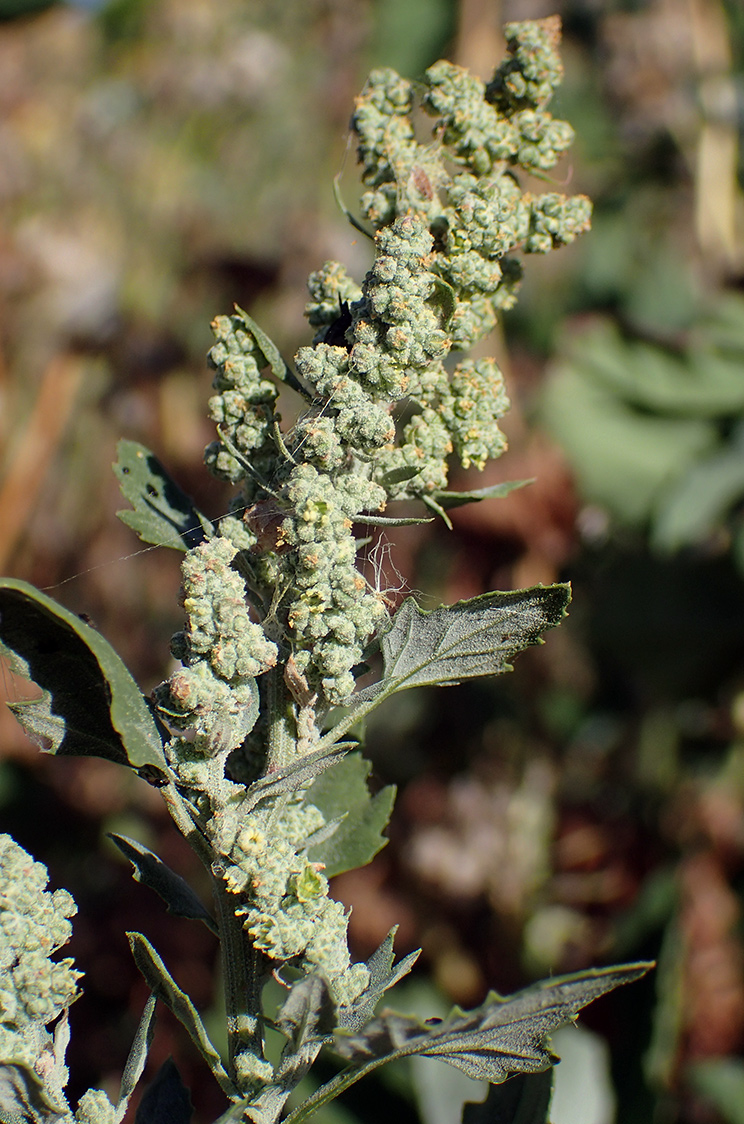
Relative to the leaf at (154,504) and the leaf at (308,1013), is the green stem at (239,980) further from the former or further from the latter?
the leaf at (154,504)

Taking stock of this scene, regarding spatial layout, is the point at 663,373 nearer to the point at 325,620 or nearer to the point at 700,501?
the point at 700,501

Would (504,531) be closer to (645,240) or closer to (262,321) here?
(262,321)

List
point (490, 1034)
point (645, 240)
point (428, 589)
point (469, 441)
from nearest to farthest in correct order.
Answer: point (490, 1034), point (469, 441), point (428, 589), point (645, 240)

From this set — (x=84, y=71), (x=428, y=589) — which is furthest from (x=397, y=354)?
(x=84, y=71)

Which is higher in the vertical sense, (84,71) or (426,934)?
(84,71)

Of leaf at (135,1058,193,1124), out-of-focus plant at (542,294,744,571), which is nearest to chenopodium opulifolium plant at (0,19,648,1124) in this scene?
leaf at (135,1058,193,1124)

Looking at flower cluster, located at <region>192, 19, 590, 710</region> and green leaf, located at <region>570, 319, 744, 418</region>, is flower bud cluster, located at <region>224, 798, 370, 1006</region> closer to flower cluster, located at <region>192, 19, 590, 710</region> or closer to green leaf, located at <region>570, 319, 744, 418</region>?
flower cluster, located at <region>192, 19, 590, 710</region>

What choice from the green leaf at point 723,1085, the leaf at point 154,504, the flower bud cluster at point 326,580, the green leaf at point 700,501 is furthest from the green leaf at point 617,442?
the flower bud cluster at point 326,580
